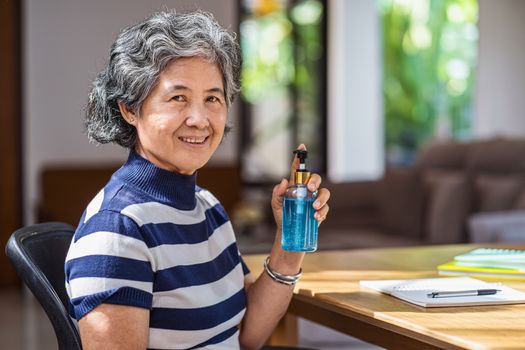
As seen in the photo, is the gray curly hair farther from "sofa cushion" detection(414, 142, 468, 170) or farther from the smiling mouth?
"sofa cushion" detection(414, 142, 468, 170)

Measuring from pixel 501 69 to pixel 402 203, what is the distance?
4.71 feet

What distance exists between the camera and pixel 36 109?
22.1ft

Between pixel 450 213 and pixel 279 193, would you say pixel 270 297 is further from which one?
pixel 450 213

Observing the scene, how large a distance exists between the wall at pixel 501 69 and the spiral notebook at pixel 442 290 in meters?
4.53

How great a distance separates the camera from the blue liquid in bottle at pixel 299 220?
1662 millimetres

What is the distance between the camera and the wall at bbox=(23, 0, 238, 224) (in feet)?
22.0

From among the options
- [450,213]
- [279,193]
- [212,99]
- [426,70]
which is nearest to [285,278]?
[279,193]

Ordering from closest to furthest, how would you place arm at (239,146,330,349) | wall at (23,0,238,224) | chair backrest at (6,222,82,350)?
1. chair backrest at (6,222,82,350)
2. arm at (239,146,330,349)
3. wall at (23,0,238,224)

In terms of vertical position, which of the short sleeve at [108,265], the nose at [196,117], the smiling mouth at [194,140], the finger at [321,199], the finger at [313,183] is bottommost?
the short sleeve at [108,265]

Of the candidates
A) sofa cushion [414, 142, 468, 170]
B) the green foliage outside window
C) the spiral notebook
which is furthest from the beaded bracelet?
the green foliage outside window

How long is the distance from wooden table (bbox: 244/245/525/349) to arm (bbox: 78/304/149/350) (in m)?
0.41

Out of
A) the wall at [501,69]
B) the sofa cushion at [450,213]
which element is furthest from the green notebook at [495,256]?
the wall at [501,69]

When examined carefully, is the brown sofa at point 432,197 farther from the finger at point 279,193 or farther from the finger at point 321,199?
the finger at point 321,199

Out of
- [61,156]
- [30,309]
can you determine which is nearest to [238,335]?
[30,309]
